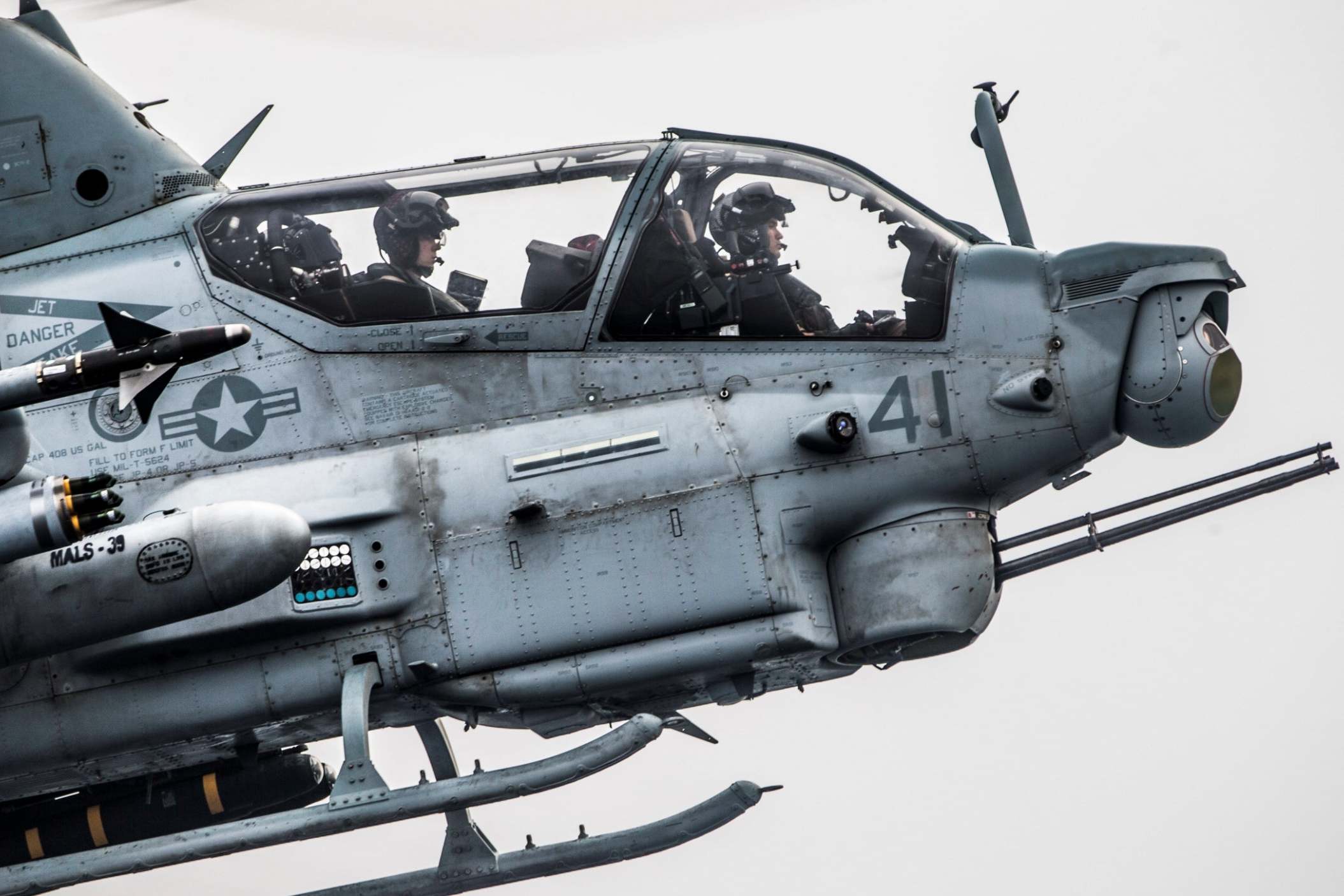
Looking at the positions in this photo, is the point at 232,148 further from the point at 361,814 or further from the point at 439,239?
the point at 361,814

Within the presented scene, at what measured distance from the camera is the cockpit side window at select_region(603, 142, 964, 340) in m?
11.5

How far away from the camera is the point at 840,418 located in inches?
439

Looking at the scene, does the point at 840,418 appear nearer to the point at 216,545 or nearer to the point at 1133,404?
the point at 1133,404

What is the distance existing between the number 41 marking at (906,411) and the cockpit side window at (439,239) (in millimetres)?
1793

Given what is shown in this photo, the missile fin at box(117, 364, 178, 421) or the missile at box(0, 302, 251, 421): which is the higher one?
the missile at box(0, 302, 251, 421)

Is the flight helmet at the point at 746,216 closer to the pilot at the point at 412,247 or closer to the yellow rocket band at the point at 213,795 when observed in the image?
the pilot at the point at 412,247

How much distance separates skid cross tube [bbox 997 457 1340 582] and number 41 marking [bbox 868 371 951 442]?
928 mm

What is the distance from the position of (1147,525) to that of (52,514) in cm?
599

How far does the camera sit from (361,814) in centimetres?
1082

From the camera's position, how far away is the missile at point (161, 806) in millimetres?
11992

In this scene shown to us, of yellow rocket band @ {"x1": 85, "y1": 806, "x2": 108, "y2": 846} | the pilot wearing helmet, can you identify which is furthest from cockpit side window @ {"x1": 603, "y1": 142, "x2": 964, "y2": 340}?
yellow rocket band @ {"x1": 85, "y1": 806, "x2": 108, "y2": 846}

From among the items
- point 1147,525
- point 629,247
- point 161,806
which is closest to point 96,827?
point 161,806

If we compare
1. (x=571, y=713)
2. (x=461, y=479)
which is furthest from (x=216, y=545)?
(x=571, y=713)

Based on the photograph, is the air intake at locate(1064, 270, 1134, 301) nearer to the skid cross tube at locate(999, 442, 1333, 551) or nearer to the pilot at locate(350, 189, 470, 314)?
the skid cross tube at locate(999, 442, 1333, 551)
